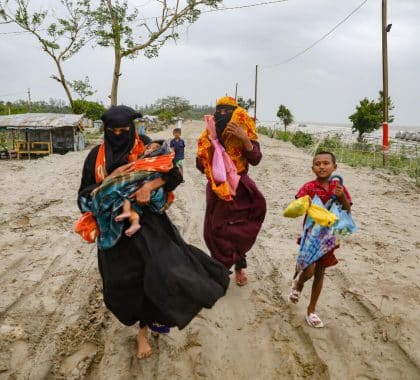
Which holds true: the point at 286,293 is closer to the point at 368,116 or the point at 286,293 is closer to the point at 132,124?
the point at 132,124

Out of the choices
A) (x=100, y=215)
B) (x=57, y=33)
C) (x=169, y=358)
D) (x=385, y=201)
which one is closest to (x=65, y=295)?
(x=169, y=358)

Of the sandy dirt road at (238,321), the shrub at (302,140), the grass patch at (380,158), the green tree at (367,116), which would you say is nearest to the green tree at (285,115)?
the green tree at (367,116)

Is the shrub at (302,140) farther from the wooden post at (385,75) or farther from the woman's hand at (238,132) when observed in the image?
the woman's hand at (238,132)

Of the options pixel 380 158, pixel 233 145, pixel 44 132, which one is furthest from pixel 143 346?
pixel 44 132

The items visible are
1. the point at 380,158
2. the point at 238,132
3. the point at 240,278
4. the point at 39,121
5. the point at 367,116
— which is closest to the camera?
the point at 238,132

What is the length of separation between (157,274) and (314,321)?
143cm

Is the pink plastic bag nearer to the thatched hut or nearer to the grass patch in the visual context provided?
the grass patch

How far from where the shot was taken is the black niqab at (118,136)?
7.09 ft

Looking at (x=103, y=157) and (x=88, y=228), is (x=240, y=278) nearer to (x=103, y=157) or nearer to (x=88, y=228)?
(x=88, y=228)

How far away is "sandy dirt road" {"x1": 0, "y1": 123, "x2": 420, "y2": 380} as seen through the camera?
7.95ft

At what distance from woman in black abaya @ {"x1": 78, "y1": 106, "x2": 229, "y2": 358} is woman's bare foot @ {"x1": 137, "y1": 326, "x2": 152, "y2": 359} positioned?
0.73ft

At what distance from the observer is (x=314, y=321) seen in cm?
284

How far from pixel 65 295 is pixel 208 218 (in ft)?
4.88

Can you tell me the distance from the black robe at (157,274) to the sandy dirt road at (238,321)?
425 mm
